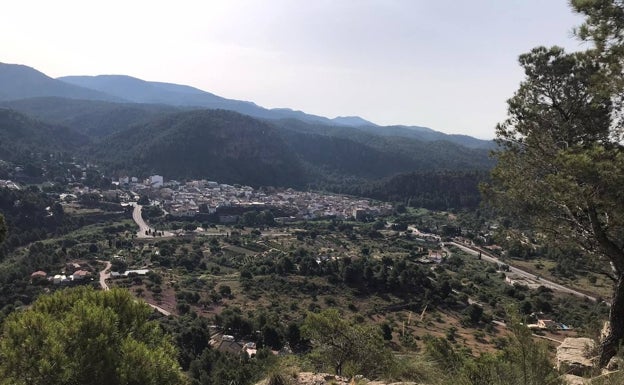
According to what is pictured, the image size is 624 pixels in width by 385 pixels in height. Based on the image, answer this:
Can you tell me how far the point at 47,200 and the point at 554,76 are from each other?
231 feet

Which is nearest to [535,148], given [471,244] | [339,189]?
[471,244]

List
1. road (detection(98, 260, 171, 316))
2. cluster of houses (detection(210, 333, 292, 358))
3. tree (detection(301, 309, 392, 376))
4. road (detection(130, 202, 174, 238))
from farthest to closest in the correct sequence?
road (detection(130, 202, 174, 238)), road (detection(98, 260, 171, 316)), cluster of houses (detection(210, 333, 292, 358)), tree (detection(301, 309, 392, 376))

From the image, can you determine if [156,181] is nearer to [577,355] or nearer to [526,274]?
[526,274]

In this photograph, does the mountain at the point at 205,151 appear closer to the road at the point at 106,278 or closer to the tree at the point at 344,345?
the road at the point at 106,278

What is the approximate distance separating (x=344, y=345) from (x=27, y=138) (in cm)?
12285

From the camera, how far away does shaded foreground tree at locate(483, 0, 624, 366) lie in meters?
6.59

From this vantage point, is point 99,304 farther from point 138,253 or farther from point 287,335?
point 138,253

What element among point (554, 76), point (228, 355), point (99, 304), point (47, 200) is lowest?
point (47, 200)

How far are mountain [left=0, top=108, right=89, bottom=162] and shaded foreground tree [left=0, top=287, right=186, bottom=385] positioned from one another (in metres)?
102

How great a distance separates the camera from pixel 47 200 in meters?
62.7

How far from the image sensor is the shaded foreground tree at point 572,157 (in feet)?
21.6

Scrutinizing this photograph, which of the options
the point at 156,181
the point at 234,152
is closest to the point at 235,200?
the point at 156,181

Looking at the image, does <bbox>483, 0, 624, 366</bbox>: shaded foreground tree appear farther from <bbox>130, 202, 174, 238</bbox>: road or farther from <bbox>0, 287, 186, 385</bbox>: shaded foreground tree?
<bbox>130, 202, 174, 238</bbox>: road

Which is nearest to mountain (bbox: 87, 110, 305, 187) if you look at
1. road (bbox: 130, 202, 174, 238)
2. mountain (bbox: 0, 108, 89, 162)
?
Answer: mountain (bbox: 0, 108, 89, 162)
